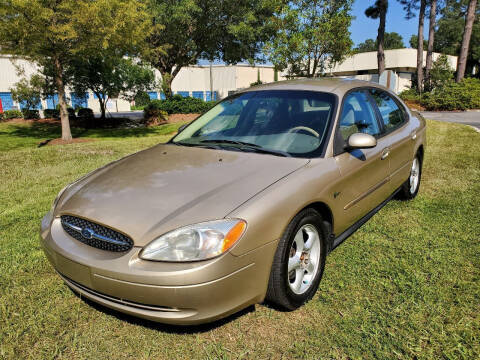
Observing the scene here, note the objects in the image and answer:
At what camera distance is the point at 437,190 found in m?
5.19

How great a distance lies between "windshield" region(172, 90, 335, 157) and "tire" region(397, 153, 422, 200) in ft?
6.32

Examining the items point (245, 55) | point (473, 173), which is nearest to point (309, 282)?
point (473, 173)

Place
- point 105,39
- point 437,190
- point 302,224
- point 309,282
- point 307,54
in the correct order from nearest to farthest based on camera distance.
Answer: point 302,224
point 309,282
point 437,190
point 105,39
point 307,54

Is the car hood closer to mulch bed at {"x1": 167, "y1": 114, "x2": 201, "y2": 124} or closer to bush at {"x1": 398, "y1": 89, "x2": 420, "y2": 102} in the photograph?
mulch bed at {"x1": 167, "y1": 114, "x2": 201, "y2": 124}

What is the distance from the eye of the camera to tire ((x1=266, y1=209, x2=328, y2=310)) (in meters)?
2.28

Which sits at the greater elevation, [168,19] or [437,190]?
[168,19]

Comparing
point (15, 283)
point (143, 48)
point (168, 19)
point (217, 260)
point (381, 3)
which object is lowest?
point (15, 283)

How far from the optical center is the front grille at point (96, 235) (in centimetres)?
211

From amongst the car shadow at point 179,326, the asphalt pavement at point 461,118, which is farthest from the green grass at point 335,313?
the asphalt pavement at point 461,118

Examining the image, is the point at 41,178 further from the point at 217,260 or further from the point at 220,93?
the point at 220,93

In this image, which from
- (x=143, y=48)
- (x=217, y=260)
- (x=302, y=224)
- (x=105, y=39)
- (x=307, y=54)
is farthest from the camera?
(x=307, y=54)

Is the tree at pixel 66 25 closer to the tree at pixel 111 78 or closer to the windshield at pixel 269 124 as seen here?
the tree at pixel 111 78

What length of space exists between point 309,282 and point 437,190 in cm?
347

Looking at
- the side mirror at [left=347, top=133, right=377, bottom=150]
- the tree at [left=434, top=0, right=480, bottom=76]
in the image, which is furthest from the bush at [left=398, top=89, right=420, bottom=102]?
the tree at [left=434, top=0, right=480, bottom=76]
